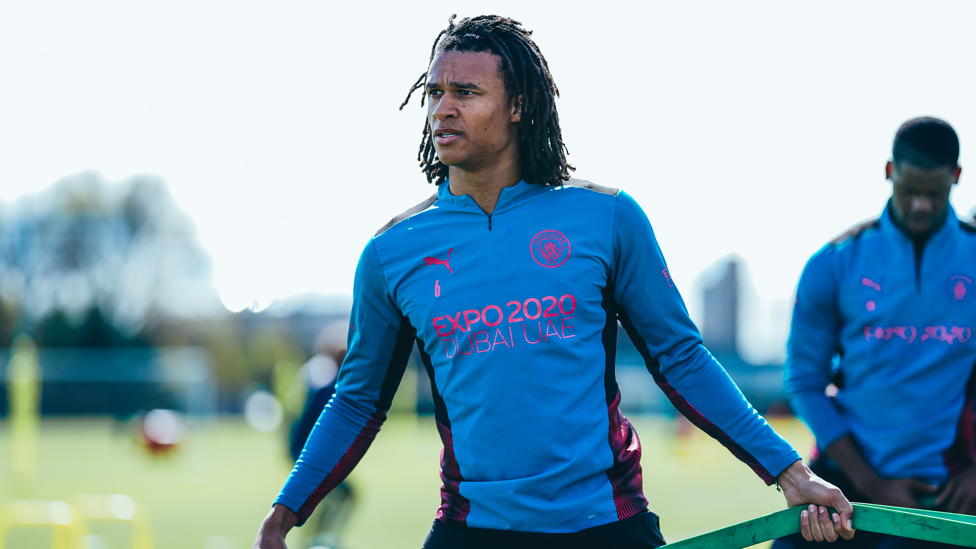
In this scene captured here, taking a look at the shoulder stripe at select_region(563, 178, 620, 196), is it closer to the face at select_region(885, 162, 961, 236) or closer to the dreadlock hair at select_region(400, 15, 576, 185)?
the dreadlock hair at select_region(400, 15, 576, 185)

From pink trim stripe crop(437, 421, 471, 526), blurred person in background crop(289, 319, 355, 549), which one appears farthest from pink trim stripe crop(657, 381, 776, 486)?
blurred person in background crop(289, 319, 355, 549)

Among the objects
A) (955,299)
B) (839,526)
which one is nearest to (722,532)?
(839,526)

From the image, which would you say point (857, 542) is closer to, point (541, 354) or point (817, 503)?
point (817, 503)

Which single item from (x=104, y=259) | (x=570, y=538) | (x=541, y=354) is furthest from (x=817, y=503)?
(x=104, y=259)

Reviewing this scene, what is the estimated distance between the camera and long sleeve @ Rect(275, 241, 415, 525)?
112 inches

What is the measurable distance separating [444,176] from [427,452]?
2359cm

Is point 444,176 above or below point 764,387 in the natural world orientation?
above

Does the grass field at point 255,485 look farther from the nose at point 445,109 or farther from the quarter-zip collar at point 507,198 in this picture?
the nose at point 445,109

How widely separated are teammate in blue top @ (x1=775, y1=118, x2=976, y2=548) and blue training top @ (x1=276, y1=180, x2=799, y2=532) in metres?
1.34

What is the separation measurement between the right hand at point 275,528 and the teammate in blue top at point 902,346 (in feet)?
7.08

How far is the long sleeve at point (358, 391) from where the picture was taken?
9.35 feet

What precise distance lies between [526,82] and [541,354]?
87 cm

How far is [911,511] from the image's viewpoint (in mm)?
2438

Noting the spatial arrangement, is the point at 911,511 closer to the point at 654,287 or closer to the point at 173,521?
the point at 654,287
